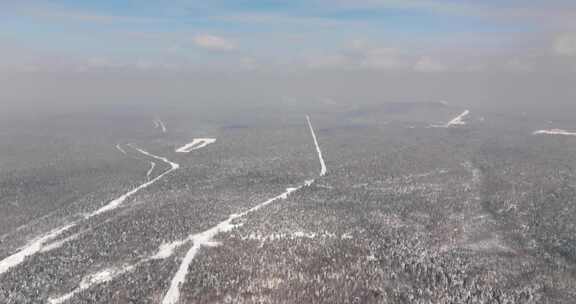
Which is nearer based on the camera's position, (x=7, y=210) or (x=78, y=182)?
(x=7, y=210)

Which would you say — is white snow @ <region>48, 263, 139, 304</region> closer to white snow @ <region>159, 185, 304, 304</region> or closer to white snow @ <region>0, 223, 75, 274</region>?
white snow @ <region>159, 185, 304, 304</region>

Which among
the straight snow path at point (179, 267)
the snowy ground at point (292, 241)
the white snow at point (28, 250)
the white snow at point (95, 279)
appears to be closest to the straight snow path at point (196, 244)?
the straight snow path at point (179, 267)

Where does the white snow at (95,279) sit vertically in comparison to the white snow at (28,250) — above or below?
above

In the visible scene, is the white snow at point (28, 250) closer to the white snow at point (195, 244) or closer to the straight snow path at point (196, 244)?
the white snow at point (195, 244)

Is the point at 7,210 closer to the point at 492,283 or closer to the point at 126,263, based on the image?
the point at 126,263

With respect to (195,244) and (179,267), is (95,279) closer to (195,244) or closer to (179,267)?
(179,267)

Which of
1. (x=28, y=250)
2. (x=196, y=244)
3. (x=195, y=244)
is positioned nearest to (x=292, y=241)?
(x=196, y=244)

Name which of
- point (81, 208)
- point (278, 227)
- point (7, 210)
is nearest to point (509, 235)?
point (278, 227)

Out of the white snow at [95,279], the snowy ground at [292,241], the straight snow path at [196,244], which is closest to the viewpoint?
the straight snow path at [196,244]

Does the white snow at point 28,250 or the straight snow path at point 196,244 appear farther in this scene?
the white snow at point 28,250
